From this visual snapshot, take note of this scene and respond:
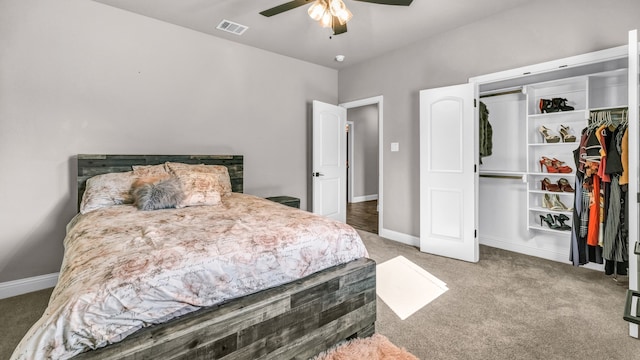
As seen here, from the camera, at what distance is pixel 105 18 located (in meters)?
2.86

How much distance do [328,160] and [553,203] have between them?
9.15 ft

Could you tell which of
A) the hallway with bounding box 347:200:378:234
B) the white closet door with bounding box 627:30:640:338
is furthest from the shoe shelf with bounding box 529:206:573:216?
the hallway with bounding box 347:200:378:234

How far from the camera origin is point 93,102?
9.29 ft

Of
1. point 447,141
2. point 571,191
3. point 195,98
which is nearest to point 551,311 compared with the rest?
point 571,191

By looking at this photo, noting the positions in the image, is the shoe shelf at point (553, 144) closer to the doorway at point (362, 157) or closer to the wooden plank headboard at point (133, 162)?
the wooden plank headboard at point (133, 162)

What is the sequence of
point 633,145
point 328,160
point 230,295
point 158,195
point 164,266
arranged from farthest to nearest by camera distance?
point 328,160, point 158,195, point 633,145, point 230,295, point 164,266

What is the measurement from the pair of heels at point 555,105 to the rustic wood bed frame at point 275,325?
114 inches

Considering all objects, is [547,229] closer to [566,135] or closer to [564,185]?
[564,185]

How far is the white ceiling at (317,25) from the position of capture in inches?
112

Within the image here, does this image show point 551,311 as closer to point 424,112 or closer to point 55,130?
point 424,112

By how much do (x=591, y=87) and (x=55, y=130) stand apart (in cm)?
521

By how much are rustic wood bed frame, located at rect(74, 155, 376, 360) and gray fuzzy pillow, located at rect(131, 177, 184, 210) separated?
4.48ft

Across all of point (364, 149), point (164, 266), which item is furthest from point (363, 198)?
point (164, 266)

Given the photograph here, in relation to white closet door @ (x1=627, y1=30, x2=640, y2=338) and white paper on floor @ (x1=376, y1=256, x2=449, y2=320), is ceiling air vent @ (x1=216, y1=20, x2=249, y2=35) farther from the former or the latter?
white closet door @ (x1=627, y1=30, x2=640, y2=338)
